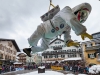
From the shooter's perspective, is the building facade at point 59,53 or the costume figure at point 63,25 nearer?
the costume figure at point 63,25

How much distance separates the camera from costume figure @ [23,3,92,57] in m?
2.79

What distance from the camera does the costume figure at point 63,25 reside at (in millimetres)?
2793

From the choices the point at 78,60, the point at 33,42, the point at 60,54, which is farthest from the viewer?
the point at 60,54

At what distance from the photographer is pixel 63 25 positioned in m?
3.17

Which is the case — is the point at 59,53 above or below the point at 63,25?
below

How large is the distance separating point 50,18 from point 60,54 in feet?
140

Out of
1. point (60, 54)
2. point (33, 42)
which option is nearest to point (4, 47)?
point (60, 54)

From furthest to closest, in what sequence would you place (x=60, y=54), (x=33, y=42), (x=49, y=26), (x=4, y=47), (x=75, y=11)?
(x=60, y=54), (x=4, y=47), (x=33, y=42), (x=49, y=26), (x=75, y=11)

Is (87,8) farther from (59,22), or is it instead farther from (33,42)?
(33,42)

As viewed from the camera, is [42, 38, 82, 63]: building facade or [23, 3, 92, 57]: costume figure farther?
[42, 38, 82, 63]: building facade

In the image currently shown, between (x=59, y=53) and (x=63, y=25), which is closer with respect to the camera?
(x=63, y=25)

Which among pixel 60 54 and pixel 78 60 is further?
pixel 60 54

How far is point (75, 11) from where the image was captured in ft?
9.89

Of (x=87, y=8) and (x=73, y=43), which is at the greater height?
(x=87, y=8)
